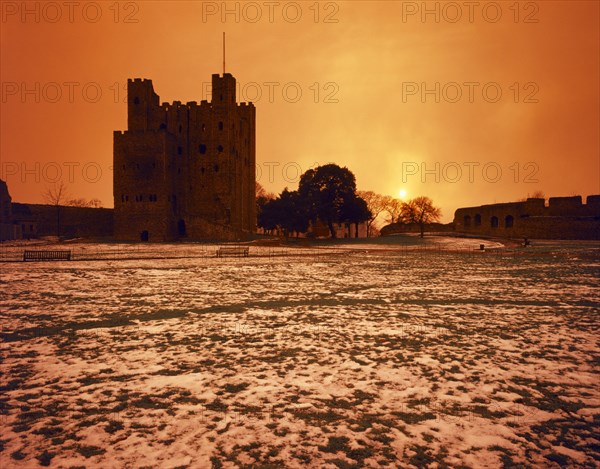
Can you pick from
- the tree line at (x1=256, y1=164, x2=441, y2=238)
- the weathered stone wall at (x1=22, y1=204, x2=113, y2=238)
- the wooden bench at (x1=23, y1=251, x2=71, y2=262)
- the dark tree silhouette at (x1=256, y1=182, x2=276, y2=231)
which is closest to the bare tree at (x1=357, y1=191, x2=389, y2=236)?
the dark tree silhouette at (x1=256, y1=182, x2=276, y2=231)

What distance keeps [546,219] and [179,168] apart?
45984mm

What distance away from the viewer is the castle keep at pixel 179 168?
1943 inches

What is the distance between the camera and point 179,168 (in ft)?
176

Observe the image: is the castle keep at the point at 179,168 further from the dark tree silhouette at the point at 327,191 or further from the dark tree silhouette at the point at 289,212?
the dark tree silhouette at the point at 327,191

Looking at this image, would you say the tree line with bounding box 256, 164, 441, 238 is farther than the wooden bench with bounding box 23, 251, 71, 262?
Yes

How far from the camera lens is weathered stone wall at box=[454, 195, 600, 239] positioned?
44844mm

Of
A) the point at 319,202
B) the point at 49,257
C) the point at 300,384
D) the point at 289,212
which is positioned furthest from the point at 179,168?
the point at 300,384

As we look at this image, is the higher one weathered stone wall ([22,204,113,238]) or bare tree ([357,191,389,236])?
bare tree ([357,191,389,236])

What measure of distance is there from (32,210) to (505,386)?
213 ft

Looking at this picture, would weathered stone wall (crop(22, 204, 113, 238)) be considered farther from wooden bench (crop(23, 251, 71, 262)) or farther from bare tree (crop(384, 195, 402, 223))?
bare tree (crop(384, 195, 402, 223))

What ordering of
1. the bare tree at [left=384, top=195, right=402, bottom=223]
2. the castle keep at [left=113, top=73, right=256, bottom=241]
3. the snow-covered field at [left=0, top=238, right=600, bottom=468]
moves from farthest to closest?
the bare tree at [left=384, top=195, right=402, bottom=223], the castle keep at [left=113, top=73, right=256, bottom=241], the snow-covered field at [left=0, top=238, right=600, bottom=468]

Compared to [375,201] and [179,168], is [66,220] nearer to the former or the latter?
[179,168]

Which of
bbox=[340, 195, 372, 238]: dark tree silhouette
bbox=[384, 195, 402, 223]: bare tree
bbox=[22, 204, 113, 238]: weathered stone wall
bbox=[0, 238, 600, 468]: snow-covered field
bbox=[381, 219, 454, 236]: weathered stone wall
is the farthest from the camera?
bbox=[384, 195, 402, 223]: bare tree

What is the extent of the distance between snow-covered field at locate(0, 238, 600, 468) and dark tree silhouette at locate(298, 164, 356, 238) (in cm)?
4438
